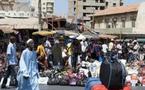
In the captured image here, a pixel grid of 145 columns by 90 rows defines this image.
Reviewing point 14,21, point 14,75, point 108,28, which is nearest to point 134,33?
point 108,28

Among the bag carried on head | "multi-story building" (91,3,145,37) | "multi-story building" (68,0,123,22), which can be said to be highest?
the bag carried on head

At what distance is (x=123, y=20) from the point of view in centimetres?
6800

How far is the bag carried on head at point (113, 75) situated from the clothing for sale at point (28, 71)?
4.58 metres

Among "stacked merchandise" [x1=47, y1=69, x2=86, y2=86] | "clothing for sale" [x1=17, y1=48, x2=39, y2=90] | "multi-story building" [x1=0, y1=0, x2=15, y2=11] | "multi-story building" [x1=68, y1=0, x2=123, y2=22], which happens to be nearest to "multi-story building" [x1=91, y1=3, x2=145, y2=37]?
"multi-story building" [x1=0, y1=0, x2=15, y2=11]

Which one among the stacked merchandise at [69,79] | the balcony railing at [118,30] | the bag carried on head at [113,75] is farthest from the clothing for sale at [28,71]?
the balcony railing at [118,30]

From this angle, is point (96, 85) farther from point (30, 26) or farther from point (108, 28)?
point (108, 28)

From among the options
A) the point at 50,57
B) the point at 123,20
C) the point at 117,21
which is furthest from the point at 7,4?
the point at 50,57

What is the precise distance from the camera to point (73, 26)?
48.6 m

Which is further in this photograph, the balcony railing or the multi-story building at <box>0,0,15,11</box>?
the balcony railing

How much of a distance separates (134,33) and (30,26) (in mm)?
22770

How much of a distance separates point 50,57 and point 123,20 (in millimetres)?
45903

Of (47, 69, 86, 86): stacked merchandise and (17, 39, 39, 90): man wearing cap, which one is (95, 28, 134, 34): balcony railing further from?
(17, 39, 39, 90): man wearing cap

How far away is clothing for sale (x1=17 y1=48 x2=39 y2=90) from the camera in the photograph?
34.0ft

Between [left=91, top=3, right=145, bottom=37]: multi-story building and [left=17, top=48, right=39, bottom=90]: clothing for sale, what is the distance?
160ft
